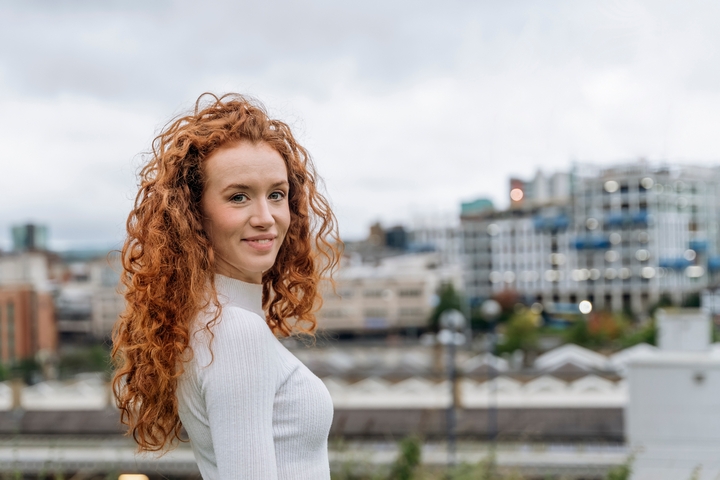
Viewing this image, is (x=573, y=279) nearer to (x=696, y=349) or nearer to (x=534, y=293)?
(x=534, y=293)

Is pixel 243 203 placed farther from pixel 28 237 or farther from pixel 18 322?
pixel 28 237

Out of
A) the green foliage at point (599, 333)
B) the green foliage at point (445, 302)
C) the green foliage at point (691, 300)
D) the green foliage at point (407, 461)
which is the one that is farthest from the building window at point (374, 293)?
the green foliage at point (407, 461)

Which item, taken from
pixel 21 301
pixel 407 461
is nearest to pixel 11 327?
pixel 21 301

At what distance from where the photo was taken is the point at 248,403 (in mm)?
901

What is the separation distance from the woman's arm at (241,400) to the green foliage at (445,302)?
46.6 m

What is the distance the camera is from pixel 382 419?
9273mm

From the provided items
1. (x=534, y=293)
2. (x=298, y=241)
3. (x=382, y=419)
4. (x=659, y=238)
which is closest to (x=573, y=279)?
(x=534, y=293)

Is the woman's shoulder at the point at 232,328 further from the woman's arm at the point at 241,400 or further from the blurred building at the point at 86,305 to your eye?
the blurred building at the point at 86,305

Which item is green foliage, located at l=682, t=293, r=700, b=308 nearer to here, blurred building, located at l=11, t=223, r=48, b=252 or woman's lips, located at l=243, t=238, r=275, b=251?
blurred building, located at l=11, t=223, r=48, b=252

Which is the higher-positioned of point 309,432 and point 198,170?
point 198,170

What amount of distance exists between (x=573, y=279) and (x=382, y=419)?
154ft

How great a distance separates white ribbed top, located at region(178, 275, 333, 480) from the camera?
35.3 inches

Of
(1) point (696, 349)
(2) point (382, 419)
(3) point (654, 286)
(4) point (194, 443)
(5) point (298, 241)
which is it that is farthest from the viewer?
(3) point (654, 286)

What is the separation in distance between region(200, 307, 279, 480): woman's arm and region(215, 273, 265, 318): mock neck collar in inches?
3.5
